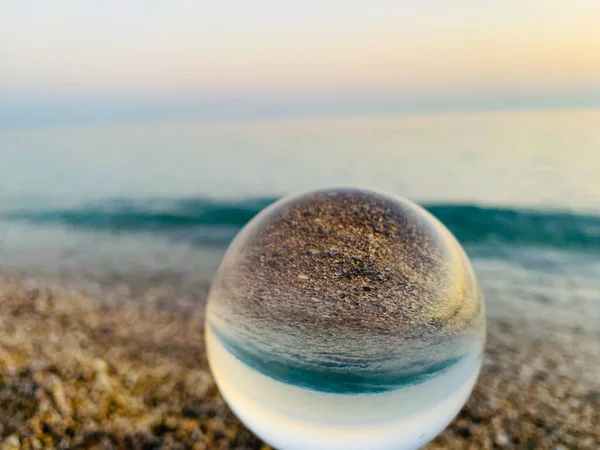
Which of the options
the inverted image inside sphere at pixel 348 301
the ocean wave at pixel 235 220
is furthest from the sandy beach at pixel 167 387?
the ocean wave at pixel 235 220

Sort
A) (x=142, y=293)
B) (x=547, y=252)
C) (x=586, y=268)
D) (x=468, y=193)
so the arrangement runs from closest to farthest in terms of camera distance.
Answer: (x=142, y=293) → (x=586, y=268) → (x=547, y=252) → (x=468, y=193)

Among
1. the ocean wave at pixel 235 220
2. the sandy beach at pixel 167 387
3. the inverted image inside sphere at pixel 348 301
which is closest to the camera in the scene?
the inverted image inside sphere at pixel 348 301

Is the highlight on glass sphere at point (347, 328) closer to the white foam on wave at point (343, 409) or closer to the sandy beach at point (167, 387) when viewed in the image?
the white foam on wave at point (343, 409)

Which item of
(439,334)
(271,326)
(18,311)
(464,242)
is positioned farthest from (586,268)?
(18,311)

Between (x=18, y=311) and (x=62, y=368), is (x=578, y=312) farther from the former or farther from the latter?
(x=18, y=311)

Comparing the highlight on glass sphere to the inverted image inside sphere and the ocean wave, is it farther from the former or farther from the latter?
the ocean wave

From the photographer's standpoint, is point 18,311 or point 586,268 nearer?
point 18,311
